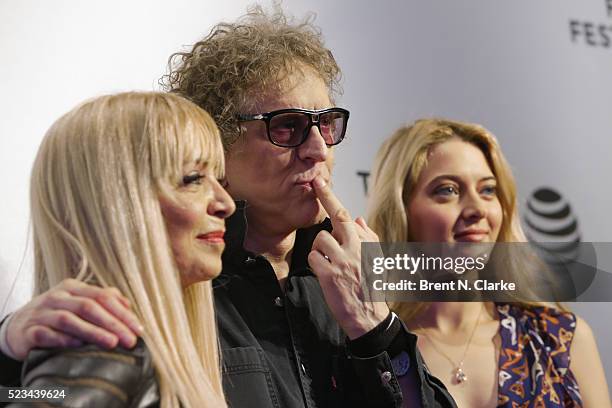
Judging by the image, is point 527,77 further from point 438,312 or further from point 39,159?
point 39,159

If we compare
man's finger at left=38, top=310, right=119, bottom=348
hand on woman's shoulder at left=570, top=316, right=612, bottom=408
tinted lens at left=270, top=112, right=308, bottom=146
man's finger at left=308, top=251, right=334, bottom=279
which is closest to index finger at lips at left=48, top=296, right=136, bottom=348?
man's finger at left=38, top=310, right=119, bottom=348

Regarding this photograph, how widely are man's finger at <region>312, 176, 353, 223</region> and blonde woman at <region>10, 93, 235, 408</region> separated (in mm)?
312

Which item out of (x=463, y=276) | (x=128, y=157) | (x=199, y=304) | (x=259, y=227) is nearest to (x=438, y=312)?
(x=463, y=276)

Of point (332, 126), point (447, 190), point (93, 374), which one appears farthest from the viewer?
point (447, 190)

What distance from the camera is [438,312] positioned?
6.71 feet

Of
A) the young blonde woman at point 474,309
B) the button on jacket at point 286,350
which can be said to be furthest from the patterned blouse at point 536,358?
the button on jacket at point 286,350

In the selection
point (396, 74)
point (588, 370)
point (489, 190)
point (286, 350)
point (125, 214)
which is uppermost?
point (396, 74)

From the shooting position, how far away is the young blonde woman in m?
1.89

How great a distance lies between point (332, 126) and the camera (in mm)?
1521

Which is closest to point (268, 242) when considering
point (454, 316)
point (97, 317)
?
point (97, 317)

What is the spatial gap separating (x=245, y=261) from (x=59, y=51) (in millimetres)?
630

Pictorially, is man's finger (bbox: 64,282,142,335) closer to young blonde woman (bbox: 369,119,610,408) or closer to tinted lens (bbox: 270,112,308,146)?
tinted lens (bbox: 270,112,308,146)

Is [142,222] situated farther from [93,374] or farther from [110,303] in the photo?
[93,374]

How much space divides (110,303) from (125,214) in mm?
130
